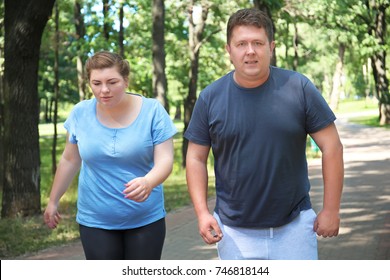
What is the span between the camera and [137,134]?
433 centimetres

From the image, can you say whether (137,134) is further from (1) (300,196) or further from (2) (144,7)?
(2) (144,7)

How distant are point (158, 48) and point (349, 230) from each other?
8748mm

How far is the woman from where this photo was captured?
428cm

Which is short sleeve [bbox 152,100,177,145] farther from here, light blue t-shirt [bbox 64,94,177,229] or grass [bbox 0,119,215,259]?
grass [bbox 0,119,215,259]

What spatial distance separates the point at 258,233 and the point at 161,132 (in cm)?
92

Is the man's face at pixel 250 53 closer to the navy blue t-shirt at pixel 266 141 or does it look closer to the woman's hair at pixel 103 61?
the navy blue t-shirt at pixel 266 141

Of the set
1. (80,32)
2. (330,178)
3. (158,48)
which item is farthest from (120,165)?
(80,32)

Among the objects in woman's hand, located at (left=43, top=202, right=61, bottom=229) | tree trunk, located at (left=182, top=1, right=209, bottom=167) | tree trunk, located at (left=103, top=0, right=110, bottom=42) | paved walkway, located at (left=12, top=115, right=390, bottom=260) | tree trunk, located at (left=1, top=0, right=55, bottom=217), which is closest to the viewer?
woman's hand, located at (left=43, top=202, right=61, bottom=229)

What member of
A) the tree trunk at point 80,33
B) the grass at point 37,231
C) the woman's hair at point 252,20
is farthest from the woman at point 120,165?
the tree trunk at point 80,33

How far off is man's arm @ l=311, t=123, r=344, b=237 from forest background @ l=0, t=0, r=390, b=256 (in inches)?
250

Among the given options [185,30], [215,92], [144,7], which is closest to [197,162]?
[215,92]

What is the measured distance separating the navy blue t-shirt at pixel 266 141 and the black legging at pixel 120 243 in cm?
77

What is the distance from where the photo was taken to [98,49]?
2283cm

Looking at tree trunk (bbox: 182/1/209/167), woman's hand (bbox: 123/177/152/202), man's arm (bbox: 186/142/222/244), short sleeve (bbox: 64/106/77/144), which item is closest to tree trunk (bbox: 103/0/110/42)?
tree trunk (bbox: 182/1/209/167)
